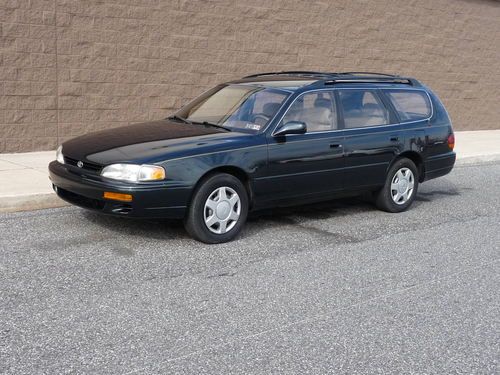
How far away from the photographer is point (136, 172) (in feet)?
20.7

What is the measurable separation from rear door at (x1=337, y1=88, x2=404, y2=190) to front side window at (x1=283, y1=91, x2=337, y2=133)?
0.49 feet

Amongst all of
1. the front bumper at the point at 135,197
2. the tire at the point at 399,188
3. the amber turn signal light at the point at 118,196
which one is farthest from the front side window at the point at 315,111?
the amber turn signal light at the point at 118,196

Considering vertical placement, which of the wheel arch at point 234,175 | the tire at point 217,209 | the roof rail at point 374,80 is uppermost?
the roof rail at point 374,80

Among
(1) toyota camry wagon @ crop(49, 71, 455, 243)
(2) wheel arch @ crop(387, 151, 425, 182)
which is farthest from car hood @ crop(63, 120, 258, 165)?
(2) wheel arch @ crop(387, 151, 425, 182)

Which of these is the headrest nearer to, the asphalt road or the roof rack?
the roof rack

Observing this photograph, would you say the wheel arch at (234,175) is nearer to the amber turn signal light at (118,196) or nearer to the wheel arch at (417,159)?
the amber turn signal light at (118,196)

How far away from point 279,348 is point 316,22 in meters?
11.3

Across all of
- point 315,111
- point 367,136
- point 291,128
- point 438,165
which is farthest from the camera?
point 438,165

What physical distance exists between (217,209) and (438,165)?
3648 millimetres

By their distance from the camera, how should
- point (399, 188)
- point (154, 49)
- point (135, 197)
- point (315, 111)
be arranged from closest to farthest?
point (135, 197), point (315, 111), point (399, 188), point (154, 49)

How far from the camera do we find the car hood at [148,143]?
648 cm

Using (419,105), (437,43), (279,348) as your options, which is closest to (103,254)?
(279,348)

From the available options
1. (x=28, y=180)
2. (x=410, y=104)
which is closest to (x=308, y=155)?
(x=410, y=104)

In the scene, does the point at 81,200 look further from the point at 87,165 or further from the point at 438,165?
the point at 438,165
